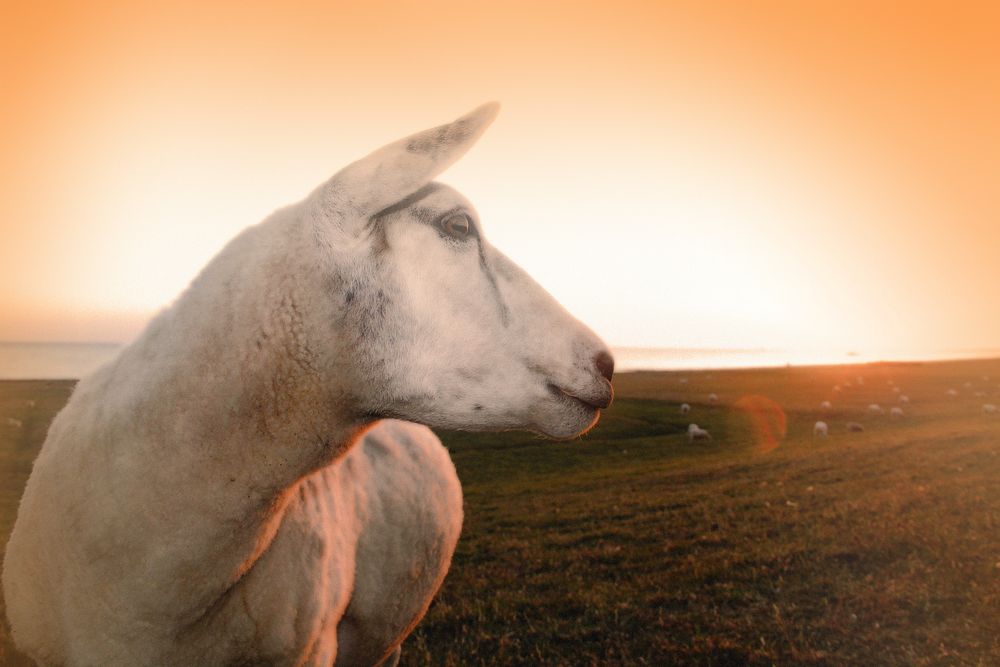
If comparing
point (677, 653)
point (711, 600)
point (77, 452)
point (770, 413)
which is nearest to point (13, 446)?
point (77, 452)

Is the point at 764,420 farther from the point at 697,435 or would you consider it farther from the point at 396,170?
the point at 396,170

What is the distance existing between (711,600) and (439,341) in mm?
6598

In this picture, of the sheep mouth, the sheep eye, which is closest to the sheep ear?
the sheep eye

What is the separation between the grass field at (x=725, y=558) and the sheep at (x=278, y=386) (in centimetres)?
107

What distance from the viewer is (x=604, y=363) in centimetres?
203

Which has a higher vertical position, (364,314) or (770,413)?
(364,314)

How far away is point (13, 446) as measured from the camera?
14.8 ft

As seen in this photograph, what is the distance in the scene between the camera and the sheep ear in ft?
6.07

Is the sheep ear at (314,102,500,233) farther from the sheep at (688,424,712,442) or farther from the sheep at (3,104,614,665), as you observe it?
the sheep at (688,424,712,442)

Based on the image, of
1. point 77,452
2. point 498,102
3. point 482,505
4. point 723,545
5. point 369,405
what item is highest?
point 498,102

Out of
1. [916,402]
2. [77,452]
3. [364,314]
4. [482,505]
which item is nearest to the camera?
[364,314]

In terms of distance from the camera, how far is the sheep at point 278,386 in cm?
197

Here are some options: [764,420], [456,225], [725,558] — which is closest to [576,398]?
[456,225]

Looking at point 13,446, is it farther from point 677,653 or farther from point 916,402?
point 916,402
